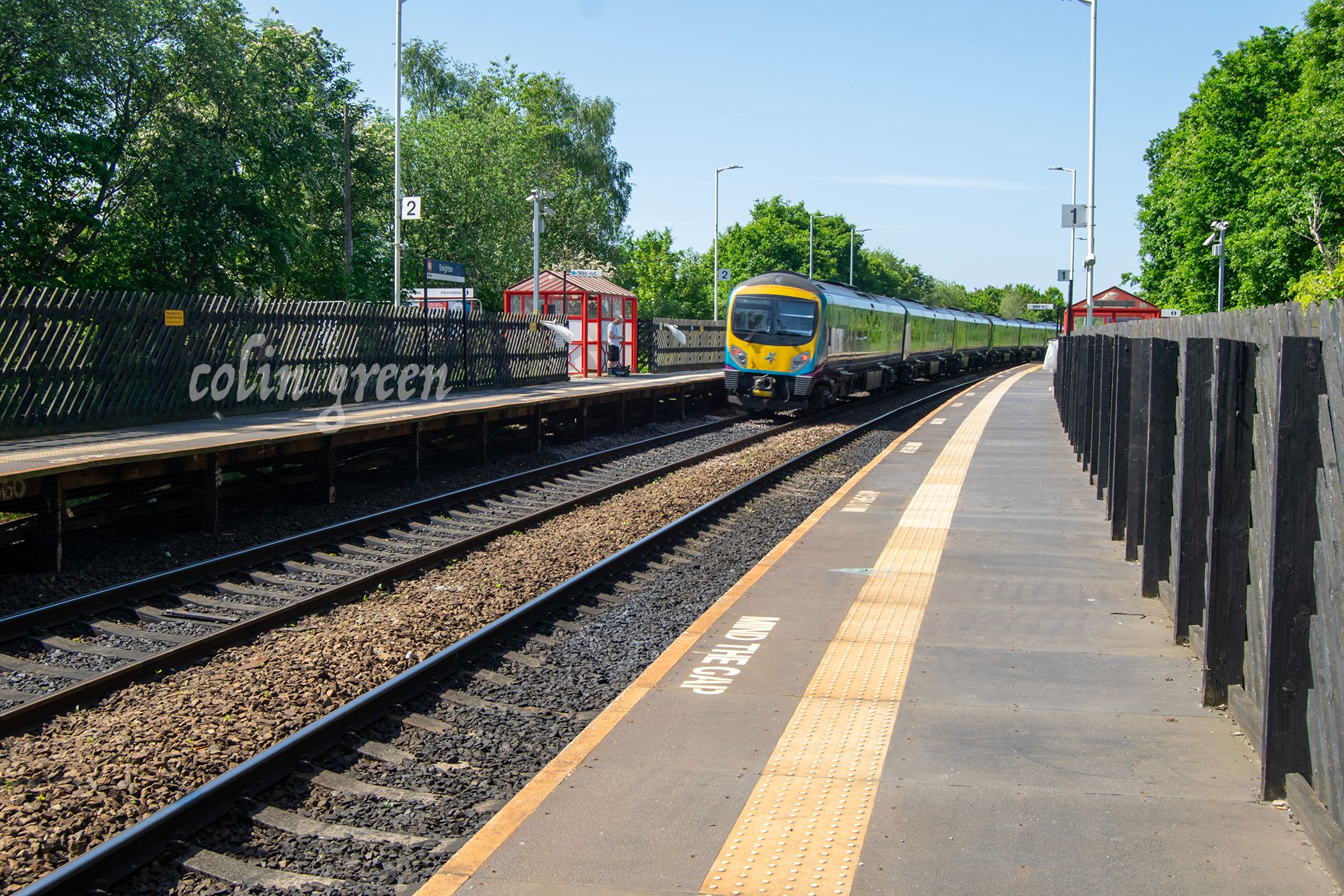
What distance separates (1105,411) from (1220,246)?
3210cm

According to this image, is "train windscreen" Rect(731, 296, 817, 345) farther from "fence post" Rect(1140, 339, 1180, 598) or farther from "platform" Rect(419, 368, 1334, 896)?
"fence post" Rect(1140, 339, 1180, 598)

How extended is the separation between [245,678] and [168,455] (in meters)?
4.62

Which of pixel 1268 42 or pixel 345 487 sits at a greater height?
pixel 1268 42

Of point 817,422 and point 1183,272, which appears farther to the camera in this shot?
point 1183,272

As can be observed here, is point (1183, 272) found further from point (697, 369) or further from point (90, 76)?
point (90, 76)

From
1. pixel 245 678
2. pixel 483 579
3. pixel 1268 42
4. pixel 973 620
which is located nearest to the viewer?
pixel 245 678

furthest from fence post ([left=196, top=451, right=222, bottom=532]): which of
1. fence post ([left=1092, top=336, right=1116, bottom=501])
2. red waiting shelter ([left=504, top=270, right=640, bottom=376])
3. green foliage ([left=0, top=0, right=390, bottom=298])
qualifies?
red waiting shelter ([left=504, top=270, right=640, bottom=376])

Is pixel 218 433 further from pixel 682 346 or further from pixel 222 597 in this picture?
pixel 682 346

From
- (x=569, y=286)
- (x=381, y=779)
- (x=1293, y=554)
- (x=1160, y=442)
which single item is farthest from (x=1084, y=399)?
(x=569, y=286)

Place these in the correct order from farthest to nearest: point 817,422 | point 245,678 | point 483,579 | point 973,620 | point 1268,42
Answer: point 1268,42
point 817,422
point 483,579
point 973,620
point 245,678

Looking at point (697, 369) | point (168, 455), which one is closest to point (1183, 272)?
point (697, 369)

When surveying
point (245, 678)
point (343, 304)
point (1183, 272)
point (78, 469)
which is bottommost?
point (245, 678)

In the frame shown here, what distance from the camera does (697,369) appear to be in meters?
39.4

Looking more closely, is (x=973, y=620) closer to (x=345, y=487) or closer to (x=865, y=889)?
(x=865, y=889)
